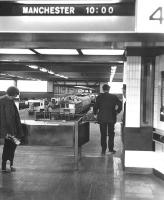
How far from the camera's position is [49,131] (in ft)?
27.6

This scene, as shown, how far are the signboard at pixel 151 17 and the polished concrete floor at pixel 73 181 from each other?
2.68m

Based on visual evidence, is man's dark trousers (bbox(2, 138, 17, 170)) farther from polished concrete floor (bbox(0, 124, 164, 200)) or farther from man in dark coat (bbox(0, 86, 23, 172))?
polished concrete floor (bbox(0, 124, 164, 200))

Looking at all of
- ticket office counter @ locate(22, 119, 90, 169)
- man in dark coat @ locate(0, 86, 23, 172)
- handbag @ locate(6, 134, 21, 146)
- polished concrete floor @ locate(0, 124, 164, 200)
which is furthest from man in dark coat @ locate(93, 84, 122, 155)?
handbag @ locate(6, 134, 21, 146)

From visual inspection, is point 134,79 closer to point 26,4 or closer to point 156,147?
point 156,147

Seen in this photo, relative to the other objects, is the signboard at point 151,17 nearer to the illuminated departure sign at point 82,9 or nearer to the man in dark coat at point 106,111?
the illuminated departure sign at point 82,9

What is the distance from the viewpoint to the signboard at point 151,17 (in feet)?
17.8

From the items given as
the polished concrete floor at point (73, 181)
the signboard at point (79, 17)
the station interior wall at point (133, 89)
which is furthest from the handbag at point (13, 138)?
the station interior wall at point (133, 89)

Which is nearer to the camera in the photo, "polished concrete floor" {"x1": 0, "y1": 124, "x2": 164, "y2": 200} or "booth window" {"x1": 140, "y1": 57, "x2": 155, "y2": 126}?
"polished concrete floor" {"x1": 0, "y1": 124, "x2": 164, "y2": 200}

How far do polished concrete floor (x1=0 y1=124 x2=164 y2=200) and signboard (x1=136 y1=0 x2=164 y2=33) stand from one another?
268 cm

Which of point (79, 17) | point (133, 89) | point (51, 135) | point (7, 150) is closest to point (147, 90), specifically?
point (133, 89)

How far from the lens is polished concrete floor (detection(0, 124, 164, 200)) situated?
6.26m

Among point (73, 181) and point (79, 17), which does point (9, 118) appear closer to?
point (73, 181)

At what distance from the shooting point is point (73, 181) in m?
7.21

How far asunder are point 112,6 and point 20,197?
351cm
